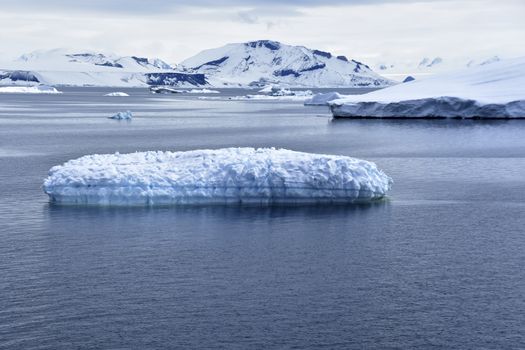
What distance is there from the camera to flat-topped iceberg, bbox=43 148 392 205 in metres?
26.5

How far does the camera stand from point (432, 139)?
5703 cm

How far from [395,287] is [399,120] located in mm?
60286

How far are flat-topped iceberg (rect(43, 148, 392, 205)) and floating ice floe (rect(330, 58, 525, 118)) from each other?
46734 millimetres

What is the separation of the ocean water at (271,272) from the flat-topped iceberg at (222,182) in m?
0.65

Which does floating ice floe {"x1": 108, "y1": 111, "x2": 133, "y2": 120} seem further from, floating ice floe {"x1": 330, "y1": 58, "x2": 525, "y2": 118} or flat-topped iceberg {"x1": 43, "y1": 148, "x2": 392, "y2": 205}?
flat-topped iceberg {"x1": 43, "y1": 148, "x2": 392, "y2": 205}

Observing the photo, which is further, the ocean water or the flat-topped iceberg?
the flat-topped iceberg

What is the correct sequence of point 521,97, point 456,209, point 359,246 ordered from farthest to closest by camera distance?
point 521,97, point 456,209, point 359,246

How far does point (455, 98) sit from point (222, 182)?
49008mm

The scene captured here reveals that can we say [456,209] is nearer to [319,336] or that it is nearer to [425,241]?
[425,241]

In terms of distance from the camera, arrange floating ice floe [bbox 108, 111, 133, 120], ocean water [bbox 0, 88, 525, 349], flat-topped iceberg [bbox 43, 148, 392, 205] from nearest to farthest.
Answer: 1. ocean water [bbox 0, 88, 525, 349]
2. flat-topped iceberg [bbox 43, 148, 392, 205]
3. floating ice floe [bbox 108, 111, 133, 120]

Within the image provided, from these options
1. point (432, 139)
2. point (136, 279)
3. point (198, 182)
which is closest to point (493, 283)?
point (136, 279)

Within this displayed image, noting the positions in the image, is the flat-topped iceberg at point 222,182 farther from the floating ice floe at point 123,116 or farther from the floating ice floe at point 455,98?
the floating ice floe at point 123,116

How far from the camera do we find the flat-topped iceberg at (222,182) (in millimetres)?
26547

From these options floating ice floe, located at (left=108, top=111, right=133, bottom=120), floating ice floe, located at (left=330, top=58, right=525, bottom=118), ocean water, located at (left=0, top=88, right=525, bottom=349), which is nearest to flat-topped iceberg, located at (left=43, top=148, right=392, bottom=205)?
ocean water, located at (left=0, top=88, right=525, bottom=349)
